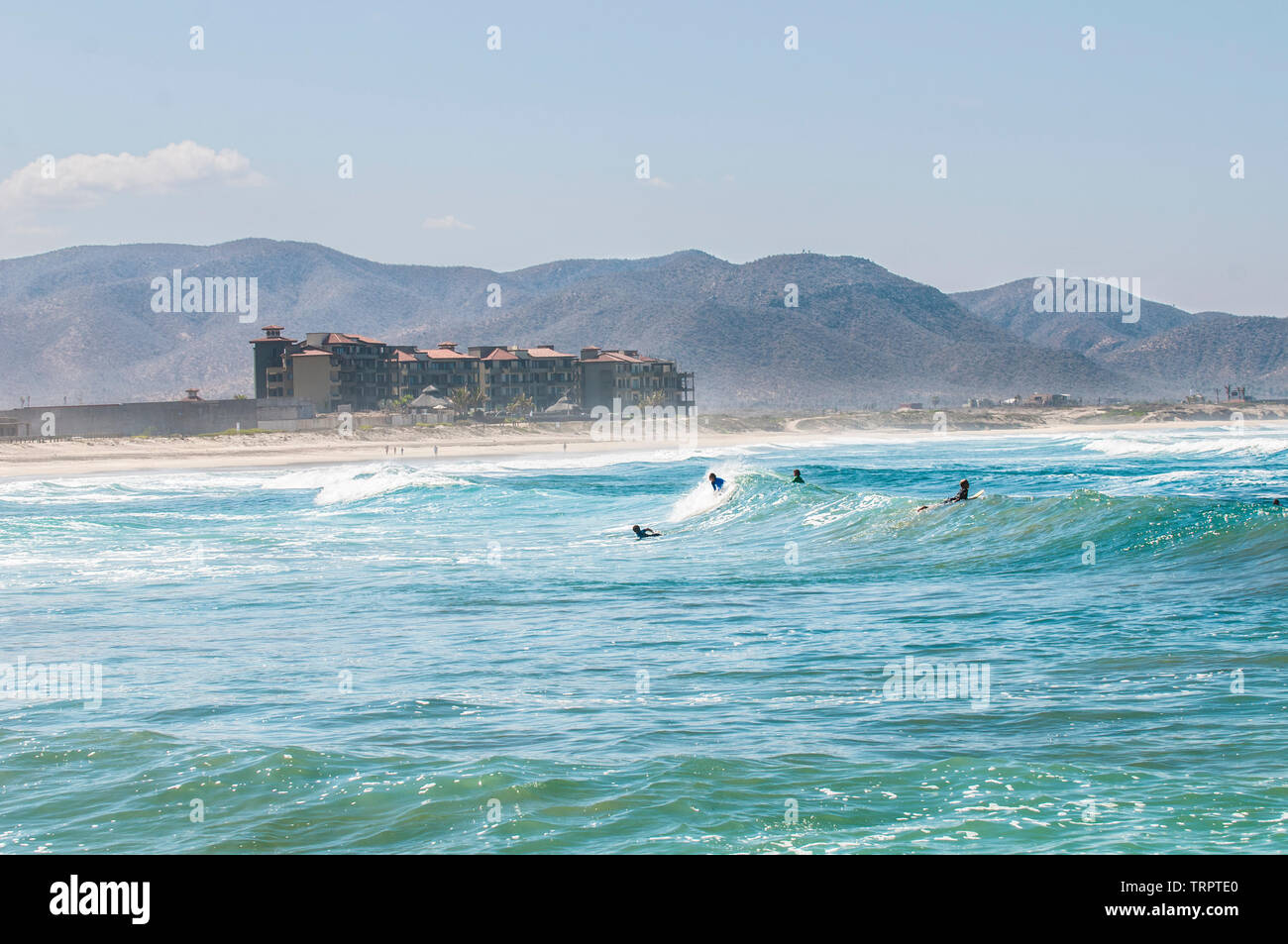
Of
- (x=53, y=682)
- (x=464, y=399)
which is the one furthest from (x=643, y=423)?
(x=53, y=682)

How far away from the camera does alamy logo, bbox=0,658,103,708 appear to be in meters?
11.5

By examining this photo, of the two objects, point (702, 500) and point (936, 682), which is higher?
point (702, 500)

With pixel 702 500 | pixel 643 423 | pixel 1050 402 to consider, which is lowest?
pixel 702 500

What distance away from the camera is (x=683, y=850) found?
7.05m

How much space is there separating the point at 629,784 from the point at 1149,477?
4447cm

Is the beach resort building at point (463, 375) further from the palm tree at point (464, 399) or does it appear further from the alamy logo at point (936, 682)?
the alamy logo at point (936, 682)

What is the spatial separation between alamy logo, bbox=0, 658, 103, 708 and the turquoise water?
16 centimetres

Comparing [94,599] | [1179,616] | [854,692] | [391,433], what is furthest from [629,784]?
[391,433]

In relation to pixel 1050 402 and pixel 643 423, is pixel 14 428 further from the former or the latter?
pixel 1050 402

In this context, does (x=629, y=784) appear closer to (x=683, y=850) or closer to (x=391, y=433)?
(x=683, y=850)

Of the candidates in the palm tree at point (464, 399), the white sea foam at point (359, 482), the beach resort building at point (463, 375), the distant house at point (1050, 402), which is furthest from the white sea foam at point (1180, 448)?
the distant house at point (1050, 402)
